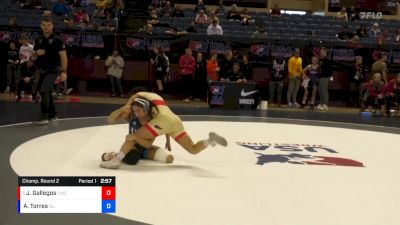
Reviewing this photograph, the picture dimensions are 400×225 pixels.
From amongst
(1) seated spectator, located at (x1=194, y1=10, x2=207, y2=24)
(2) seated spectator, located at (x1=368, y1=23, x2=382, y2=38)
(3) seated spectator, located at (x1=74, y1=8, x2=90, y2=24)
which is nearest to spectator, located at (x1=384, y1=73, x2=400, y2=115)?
(2) seated spectator, located at (x1=368, y1=23, x2=382, y2=38)

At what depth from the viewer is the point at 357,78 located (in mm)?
13227

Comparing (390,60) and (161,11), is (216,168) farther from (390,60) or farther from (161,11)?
(161,11)

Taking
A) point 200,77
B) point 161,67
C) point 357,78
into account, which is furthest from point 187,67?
point 357,78

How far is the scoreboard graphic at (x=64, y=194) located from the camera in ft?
8.00

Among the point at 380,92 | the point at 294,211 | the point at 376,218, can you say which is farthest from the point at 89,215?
the point at 380,92

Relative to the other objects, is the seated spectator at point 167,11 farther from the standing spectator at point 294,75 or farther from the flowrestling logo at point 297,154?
the flowrestling logo at point 297,154

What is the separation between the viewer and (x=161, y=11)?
Result: 17.1 meters

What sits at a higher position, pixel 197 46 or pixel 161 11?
pixel 161 11

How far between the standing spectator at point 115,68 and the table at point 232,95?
2.84 meters

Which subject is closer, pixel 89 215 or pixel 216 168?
pixel 89 215

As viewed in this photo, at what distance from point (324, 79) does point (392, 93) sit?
5.45 feet

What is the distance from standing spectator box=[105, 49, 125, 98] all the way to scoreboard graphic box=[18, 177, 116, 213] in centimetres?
1038

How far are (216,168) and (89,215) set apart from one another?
195 cm

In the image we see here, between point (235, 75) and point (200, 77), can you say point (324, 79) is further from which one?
point (200, 77)
